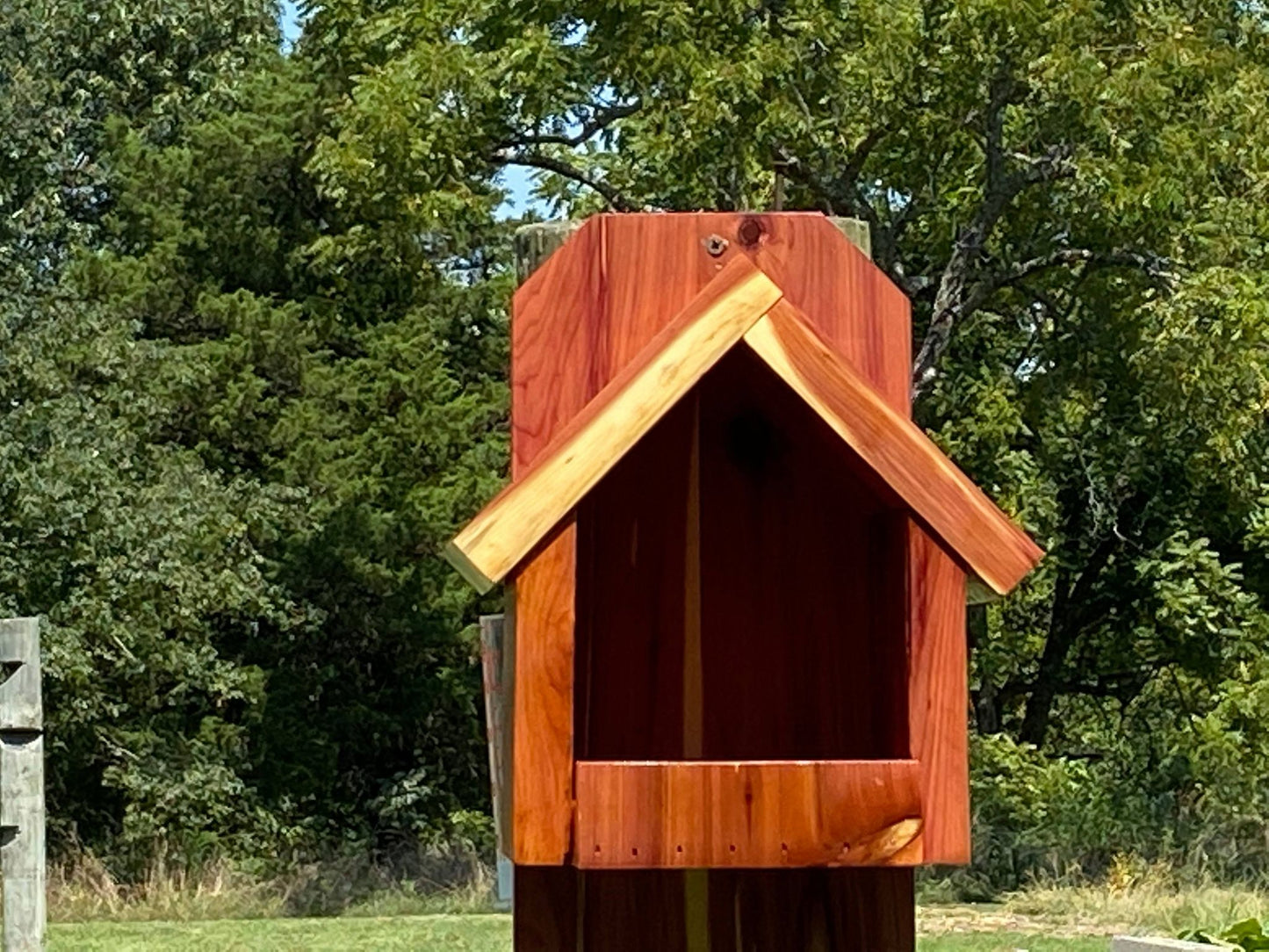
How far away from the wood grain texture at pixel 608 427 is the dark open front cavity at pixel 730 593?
20 centimetres

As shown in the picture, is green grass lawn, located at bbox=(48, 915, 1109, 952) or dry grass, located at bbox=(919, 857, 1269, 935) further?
dry grass, located at bbox=(919, 857, 1269, 935)

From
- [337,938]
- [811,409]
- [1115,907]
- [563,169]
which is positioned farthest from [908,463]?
[563,169]

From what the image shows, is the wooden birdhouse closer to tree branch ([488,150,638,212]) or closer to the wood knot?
the wood knot

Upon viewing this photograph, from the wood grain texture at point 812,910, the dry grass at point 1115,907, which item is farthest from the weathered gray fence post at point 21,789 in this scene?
the wood grain texture at point 812,910

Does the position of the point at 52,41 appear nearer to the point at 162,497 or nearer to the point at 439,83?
the point at 162,497

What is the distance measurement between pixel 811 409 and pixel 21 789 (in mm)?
5958

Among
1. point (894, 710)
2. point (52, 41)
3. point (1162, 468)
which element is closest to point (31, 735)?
point (894, 710)

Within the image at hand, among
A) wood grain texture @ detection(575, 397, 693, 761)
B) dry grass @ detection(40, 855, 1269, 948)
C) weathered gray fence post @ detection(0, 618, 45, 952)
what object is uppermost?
wood grain texture @ detection(575, 397, 693, 761)

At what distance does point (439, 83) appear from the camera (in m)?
14.6

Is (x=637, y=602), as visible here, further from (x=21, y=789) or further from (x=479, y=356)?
(x=479, y=356)

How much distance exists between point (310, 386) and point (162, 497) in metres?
3.74

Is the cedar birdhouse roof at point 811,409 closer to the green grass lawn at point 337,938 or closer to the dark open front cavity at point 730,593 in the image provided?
the dark open front cavity at point 730,593

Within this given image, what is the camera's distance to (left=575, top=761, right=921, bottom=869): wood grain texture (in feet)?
6.40

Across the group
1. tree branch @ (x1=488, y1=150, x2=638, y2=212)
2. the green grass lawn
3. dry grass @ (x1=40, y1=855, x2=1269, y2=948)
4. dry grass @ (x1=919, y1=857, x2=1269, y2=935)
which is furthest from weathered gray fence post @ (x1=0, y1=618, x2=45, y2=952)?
tree branch @ (x1=488, y1=150, x2=638, y2=212)
